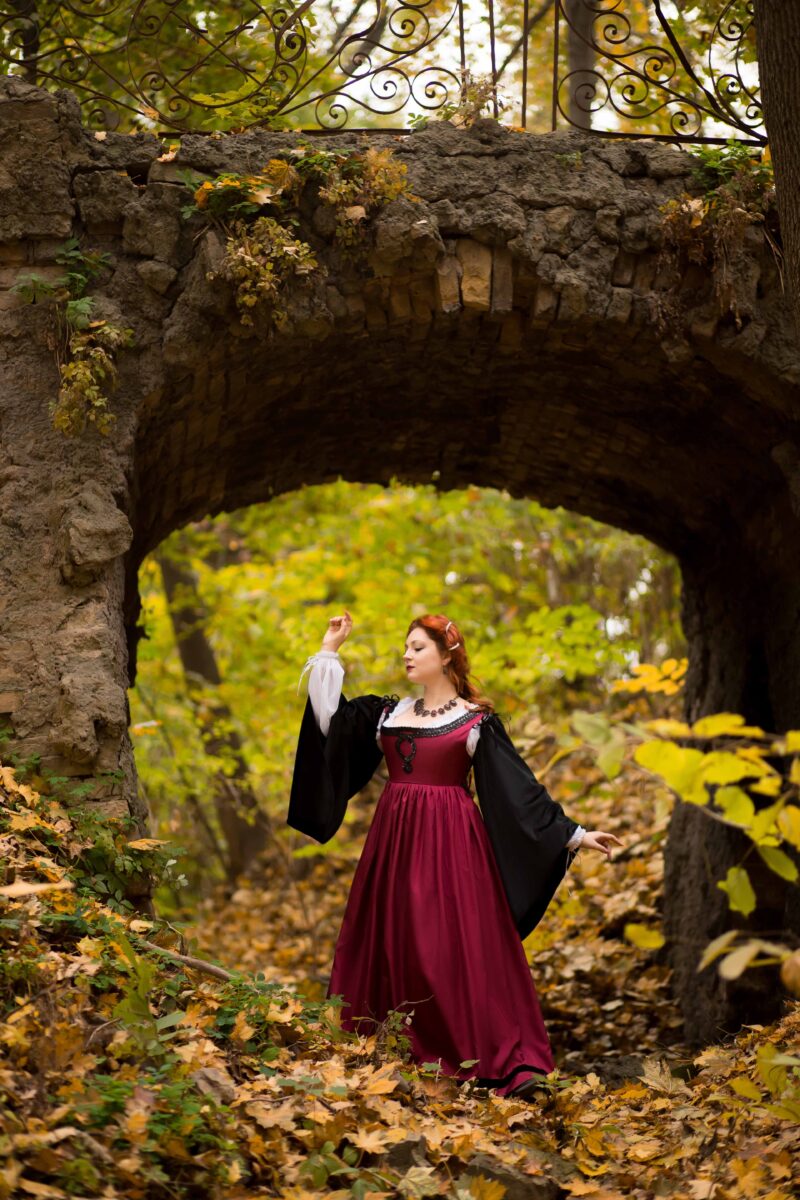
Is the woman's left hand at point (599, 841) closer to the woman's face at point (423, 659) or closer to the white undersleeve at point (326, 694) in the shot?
the white undersleeve at point (326, 694)

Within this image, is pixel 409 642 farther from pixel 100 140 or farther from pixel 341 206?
pixel 100 140

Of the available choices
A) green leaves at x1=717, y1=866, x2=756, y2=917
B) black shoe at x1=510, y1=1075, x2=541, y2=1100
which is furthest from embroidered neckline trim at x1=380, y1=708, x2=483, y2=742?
green leaves at x1=717, y1=866, x2=756, y2=917

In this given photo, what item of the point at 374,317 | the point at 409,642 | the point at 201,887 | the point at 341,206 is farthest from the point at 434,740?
the point at 201,887

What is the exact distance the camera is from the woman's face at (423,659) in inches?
180

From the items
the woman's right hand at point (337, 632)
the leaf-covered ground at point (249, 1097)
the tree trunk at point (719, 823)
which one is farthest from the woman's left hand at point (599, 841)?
the tree trunk at point (719, 823)

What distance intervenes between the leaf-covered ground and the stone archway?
26.6 inches

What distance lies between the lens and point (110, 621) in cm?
427

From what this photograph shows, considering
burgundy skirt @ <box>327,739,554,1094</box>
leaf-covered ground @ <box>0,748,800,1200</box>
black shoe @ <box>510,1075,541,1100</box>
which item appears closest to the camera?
leaf-covered ground @ <box>0,748,800,1200</box>

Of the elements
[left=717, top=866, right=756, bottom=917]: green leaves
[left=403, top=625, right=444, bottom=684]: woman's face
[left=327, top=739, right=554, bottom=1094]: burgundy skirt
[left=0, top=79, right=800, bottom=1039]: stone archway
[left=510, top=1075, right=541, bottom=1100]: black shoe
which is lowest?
[left=510, top=1075, right=541, bottom=1100]: black shoe

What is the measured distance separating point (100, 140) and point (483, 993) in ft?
11.7

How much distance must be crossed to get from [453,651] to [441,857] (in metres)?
0.83

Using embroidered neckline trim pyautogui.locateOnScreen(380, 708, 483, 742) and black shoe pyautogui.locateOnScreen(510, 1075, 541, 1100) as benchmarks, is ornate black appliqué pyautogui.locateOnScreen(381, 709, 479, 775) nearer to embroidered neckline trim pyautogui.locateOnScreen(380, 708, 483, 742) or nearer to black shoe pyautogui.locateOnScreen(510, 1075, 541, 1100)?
embroidered neckline trim pyautogui.locateOnScreen(380, 708, 483, 742)

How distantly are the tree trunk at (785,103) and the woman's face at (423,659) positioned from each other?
1853 mm

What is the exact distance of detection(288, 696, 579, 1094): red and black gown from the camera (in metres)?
4.17
